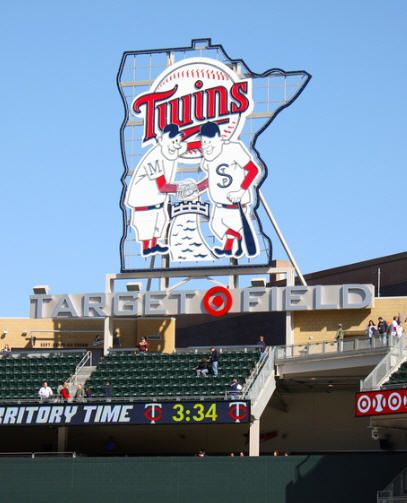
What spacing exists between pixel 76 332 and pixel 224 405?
11099 mm

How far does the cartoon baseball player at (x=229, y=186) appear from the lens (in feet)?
152

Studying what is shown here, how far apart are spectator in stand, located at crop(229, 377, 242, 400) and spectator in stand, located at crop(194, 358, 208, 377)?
4.12 feet

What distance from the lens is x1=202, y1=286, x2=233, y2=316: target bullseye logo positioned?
46.3 meters

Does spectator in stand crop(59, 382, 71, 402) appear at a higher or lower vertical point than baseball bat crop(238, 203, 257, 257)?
lower

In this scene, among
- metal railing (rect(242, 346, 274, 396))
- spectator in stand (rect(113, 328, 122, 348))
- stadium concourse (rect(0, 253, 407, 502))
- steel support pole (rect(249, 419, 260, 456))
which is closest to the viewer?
stadium concourse (rect(0, 253, 407, 502))

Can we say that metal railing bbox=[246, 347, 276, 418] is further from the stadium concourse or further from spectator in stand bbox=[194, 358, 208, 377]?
spectator in stand bbox=[194, 358, 208, 377]

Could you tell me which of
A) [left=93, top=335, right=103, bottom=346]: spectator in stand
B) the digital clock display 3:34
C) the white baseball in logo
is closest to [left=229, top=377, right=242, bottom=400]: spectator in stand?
the digital clock display 3:34

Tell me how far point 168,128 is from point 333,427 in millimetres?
12431

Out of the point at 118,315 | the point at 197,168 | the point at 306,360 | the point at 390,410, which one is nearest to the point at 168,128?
the point at 197,168

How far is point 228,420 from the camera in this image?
1628 inches

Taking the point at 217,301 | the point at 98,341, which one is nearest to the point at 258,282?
the point at 217,301

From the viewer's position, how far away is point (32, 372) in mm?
46281

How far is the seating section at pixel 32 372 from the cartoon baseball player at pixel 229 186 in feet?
22.1

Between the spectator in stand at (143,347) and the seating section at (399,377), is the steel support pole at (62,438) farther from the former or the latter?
the seating section at (399,377)
